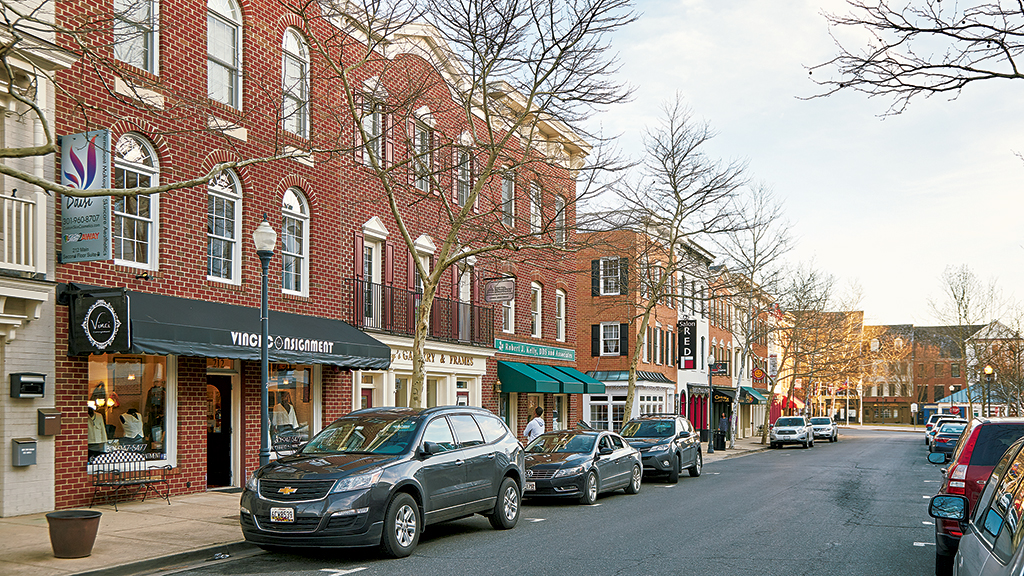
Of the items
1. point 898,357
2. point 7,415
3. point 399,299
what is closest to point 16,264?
point 7,415

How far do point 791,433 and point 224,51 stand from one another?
115 feet

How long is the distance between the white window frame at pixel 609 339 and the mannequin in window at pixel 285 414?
25.6 m

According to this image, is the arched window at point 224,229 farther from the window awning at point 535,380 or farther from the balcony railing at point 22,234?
the window awning at point 535,380

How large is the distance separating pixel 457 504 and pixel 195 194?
8061 mm

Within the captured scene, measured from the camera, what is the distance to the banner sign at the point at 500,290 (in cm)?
2472

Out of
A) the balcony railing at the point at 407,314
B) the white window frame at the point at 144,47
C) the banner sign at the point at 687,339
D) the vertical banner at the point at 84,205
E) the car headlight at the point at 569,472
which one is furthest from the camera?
the banner sign at the point at 687,339

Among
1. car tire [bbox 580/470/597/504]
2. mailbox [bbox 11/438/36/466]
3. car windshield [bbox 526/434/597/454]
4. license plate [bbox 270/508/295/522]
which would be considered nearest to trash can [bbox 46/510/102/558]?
license plate [bbox 270/508/295/522]

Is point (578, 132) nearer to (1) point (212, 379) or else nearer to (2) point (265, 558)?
(1) point (212, 379)

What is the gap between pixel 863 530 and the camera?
1288 cm

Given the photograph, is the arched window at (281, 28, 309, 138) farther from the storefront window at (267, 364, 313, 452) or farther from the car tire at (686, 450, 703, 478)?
the car tire at (686, 450, 703, 478)

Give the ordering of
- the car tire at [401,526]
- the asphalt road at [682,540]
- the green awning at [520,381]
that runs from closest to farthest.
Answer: the asphalt road at [682,540] → the car tire at [401,526] → the green awning at [520,381]

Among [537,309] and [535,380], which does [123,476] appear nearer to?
[535,380]

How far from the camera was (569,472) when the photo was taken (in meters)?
16.0

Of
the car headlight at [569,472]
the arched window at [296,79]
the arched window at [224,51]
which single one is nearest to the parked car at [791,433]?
the car headlight at [569,472]
